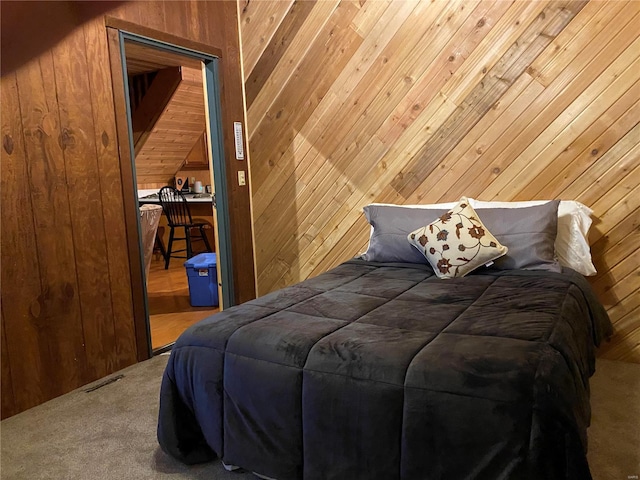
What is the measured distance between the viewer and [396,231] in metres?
2.86

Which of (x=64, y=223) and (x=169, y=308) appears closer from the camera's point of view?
(x=64, y=223)

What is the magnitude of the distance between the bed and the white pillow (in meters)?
0.43

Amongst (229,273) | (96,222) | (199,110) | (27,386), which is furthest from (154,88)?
(27,386)

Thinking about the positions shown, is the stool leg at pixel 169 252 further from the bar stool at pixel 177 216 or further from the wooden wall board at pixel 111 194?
the wooden wall board at pixel 111 194

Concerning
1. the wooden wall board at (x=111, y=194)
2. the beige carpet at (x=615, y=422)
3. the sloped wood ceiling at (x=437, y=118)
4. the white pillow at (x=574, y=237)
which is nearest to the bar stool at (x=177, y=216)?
the sloped wood ceiling at (x=437, y=118)

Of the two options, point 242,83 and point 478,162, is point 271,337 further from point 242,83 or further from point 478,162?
point 242,83

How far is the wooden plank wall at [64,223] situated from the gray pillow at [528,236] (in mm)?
2156

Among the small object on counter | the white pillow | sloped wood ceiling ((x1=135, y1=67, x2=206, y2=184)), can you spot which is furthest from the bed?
the small object on counter

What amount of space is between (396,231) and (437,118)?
849mm

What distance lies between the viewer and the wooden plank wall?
7.64 ft

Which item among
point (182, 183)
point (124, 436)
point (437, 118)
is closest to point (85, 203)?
point (124, 436)

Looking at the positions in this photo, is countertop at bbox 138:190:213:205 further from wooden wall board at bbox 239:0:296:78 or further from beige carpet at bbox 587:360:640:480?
beige carpet at bbox 587:360:640:480

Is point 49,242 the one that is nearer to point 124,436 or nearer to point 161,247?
point 124,436

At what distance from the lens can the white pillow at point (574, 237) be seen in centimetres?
259
